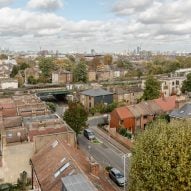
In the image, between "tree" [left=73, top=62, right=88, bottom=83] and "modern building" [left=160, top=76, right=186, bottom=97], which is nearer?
"modern building" [left=160, top=76, right=186, bottom=97]

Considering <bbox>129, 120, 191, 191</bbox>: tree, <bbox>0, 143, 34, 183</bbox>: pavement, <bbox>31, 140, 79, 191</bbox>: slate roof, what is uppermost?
<bbox>129, 120, 191, 191</bbox>: tree

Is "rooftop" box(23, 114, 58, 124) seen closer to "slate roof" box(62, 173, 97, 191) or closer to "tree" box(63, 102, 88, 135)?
"tree" box(63, 102, 88, 135)

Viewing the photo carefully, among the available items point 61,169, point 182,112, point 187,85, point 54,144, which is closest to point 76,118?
point 54,144

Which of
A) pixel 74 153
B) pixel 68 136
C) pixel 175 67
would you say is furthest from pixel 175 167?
pixel 175 67

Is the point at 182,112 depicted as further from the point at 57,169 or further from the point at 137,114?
the point at 57,169

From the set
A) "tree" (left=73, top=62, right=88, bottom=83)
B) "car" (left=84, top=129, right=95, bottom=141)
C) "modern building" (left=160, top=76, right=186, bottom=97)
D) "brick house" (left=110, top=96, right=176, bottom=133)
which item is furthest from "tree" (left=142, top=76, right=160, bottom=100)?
"tree" (left=73, top=62, right=88, bottom=83)

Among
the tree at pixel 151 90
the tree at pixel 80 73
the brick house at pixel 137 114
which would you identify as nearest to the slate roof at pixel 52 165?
the brick house at pixel 137 114
